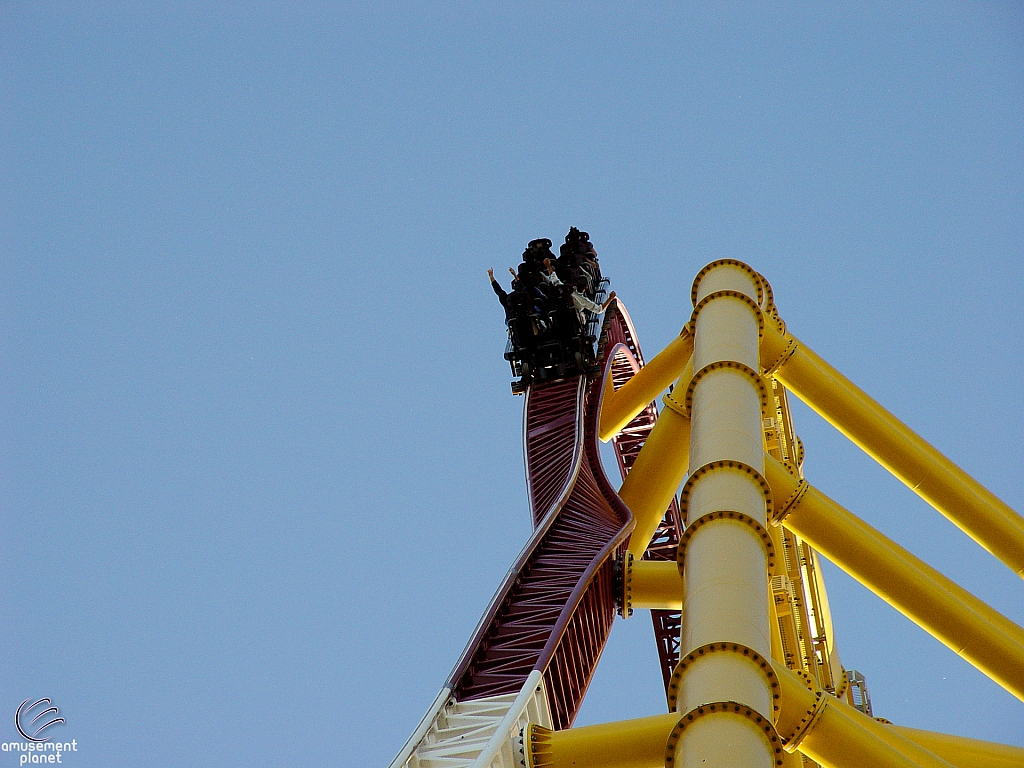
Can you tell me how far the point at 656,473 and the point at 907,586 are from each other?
17.8 ft

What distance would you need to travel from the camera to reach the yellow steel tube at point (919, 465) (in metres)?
16.0

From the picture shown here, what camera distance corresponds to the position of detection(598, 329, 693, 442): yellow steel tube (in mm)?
19672

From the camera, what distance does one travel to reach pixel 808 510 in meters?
13.7

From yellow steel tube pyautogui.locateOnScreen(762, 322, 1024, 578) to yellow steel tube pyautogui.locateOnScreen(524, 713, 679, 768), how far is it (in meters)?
6.85

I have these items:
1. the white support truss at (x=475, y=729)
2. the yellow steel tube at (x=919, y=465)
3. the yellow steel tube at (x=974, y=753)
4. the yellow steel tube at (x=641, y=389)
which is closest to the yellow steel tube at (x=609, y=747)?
the white support truss at (x=475, y=729)

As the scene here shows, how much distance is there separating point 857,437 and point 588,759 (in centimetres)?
743

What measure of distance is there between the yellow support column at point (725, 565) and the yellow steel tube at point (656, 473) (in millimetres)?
2764

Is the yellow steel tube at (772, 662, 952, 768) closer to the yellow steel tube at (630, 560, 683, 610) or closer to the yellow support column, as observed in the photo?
the yellow support column

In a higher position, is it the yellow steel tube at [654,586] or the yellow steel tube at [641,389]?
the yellow steel tube at [641,389]

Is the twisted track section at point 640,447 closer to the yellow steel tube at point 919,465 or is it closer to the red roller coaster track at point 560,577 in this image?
the red roller coaster track at point 560,577

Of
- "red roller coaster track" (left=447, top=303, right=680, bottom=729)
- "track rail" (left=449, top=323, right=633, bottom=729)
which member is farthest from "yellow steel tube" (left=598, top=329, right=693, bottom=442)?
"track rail" (left=449, top=323, right=633, bottom=729)

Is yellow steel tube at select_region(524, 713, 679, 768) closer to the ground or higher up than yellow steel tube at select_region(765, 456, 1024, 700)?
closer to the ground

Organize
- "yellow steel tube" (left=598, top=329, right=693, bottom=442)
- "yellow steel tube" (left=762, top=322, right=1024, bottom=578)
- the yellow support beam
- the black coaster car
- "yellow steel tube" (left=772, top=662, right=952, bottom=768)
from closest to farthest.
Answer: "yellow steel tube" (left=772, top=662, right=952, bottom=768)
the yellow support beam
"yellow steel tube" (left=762, top=322, right=1024, bottom=578)
"yellow steel tube" (left=598, top=329, right=693, bottom=442)
the black coaster car

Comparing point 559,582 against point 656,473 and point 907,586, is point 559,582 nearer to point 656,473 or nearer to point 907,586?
point 907,586
